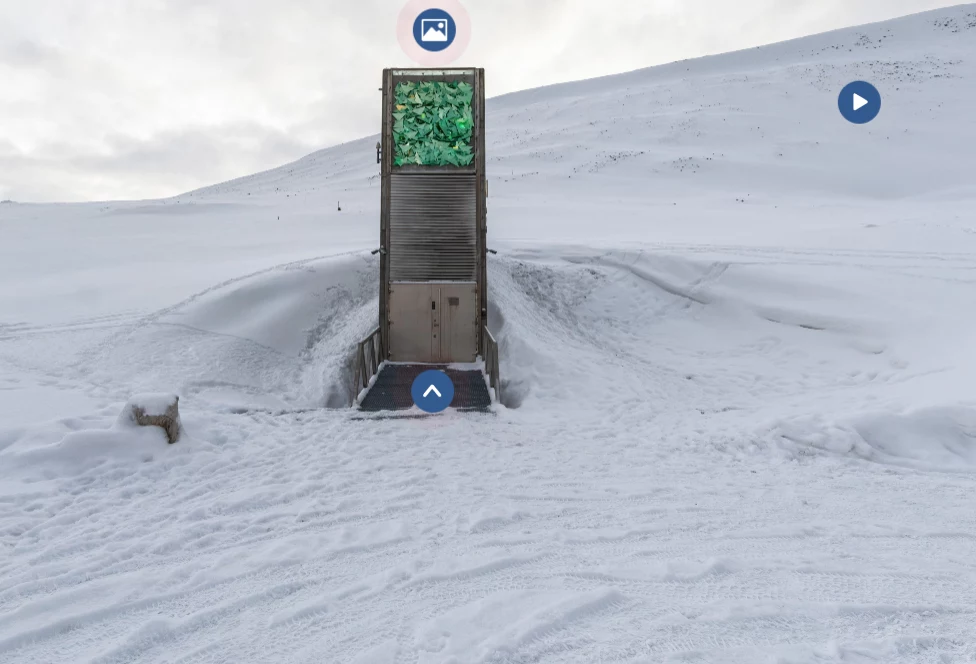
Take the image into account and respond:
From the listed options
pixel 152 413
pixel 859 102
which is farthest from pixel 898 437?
pixel 859 102

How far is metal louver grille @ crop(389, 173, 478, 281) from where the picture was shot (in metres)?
16.2

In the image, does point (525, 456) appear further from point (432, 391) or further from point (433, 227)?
point (433, 227)

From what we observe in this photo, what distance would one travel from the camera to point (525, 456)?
9.24 metres

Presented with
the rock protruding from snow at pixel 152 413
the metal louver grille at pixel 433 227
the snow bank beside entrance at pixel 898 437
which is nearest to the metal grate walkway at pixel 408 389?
the metal louver grille at pixel 433 227

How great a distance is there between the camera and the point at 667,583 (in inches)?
210

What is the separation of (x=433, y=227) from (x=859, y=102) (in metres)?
48.3

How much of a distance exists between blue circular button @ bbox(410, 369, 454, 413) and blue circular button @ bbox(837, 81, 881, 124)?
48094mm

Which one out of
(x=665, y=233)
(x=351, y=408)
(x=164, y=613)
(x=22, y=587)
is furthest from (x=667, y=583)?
(x=665, y=233)

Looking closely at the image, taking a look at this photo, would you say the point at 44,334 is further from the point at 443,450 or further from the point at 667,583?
the point at 667,583

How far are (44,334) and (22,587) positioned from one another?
11.5 m

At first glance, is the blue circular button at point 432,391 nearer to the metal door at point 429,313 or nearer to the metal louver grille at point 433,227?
the metal door at point 429,313

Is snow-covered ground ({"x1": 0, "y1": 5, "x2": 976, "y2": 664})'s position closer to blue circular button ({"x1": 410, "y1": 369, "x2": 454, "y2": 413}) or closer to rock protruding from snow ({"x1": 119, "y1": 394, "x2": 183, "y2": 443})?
rock protruding from snow ({"x1": 119, "y1": 394, "x2": 183, "y2": 443})

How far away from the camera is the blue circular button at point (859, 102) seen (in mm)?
48594

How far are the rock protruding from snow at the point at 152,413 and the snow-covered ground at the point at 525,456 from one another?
15 centimetres
